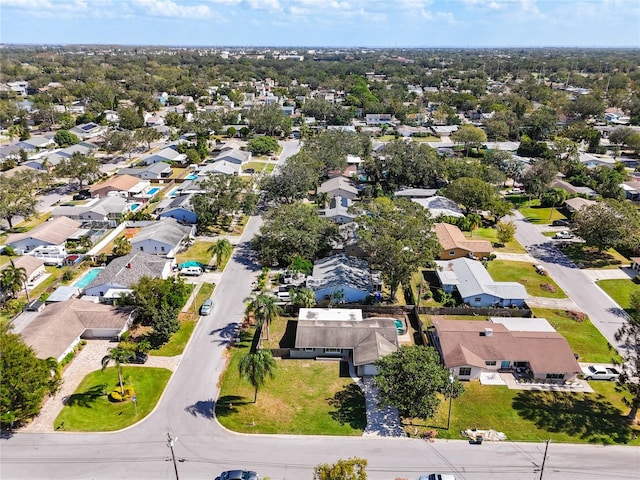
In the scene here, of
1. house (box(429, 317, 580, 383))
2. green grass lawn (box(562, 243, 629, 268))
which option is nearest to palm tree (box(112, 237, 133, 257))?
house (box(429, 317, 580, 383))

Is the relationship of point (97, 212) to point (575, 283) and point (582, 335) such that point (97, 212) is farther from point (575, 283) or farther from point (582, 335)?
point (575, 283)

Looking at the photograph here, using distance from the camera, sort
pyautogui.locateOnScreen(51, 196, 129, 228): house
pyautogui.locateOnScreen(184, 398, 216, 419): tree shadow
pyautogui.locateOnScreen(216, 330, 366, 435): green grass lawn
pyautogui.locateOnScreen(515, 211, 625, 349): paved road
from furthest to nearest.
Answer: pyautogui.locateOnScreen(51, 196, 129, 228): house, pyautogui.locateOnScreen(515, 211, 625, 349): paved road, pyautogui.locateOnScreen(184, 398, 216, 419): tree shadow, pyautogui.locateOnScreen(216, 330, 366, 435): green grass lawn

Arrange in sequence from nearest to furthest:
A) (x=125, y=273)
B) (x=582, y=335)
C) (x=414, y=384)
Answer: (x=414, y=384), (x=582, y=335), (x=125, y=273)

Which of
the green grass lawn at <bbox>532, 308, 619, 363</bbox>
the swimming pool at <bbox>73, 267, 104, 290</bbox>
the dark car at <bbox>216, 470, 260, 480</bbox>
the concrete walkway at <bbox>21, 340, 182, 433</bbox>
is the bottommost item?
the concrete walkway at <bbox>21, 340, 182, 433</bbox>

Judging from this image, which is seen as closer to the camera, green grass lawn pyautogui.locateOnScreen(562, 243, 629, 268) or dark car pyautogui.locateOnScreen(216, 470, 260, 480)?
dark car pyautogui.locateOnScreen(216, 470, 260, 480)

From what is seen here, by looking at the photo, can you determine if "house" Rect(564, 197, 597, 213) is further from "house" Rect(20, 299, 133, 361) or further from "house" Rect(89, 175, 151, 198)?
"house" Rect(89, 175, 151, 198)

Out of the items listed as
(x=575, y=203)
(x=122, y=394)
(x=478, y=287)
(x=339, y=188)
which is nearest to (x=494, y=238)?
(x=575, y=203)
